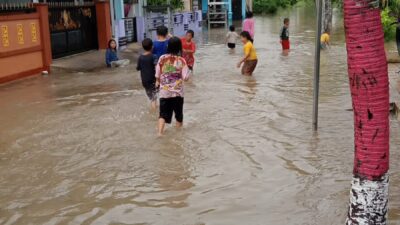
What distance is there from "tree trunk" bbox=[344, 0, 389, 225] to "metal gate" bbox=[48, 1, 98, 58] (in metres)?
13.6

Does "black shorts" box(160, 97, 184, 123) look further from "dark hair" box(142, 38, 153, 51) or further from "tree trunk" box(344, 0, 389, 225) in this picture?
"tree trunk" box(344, 0, 389, 225)

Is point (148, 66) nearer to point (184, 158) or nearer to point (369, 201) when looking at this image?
point (184, 158)

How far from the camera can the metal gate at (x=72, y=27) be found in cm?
1617

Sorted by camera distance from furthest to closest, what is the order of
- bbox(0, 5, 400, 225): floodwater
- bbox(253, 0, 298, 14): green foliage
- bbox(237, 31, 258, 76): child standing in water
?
1. bbox(253, 0, 298, 14): green foliage
2. bbox(237, 31, 258, 76): child standing in water
3. bbox(0, 5, 400, 225): floodwater

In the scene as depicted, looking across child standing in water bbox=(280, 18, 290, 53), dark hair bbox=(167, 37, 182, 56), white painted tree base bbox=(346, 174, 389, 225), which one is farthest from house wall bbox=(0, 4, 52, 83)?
white painted tree base bbox=(346, 174, 389, 225)

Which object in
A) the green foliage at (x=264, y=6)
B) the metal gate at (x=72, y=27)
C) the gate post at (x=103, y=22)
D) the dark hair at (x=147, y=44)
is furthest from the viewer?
the green foliage at (x=264, y=6)

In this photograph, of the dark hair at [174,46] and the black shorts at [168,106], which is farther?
the black shorts at [168,106]

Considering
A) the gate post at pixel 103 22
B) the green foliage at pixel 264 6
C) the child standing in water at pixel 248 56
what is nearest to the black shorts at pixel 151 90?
the child standing in water at pixel 248 56

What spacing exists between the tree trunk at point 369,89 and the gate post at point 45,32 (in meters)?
12.2

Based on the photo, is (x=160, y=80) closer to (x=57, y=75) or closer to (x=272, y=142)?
(x=272, y=142)

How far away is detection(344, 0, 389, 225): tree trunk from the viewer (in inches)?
131

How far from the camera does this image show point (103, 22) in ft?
61.6

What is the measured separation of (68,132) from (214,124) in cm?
219

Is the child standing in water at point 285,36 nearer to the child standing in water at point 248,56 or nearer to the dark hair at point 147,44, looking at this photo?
the child standing in water at point 248,56
